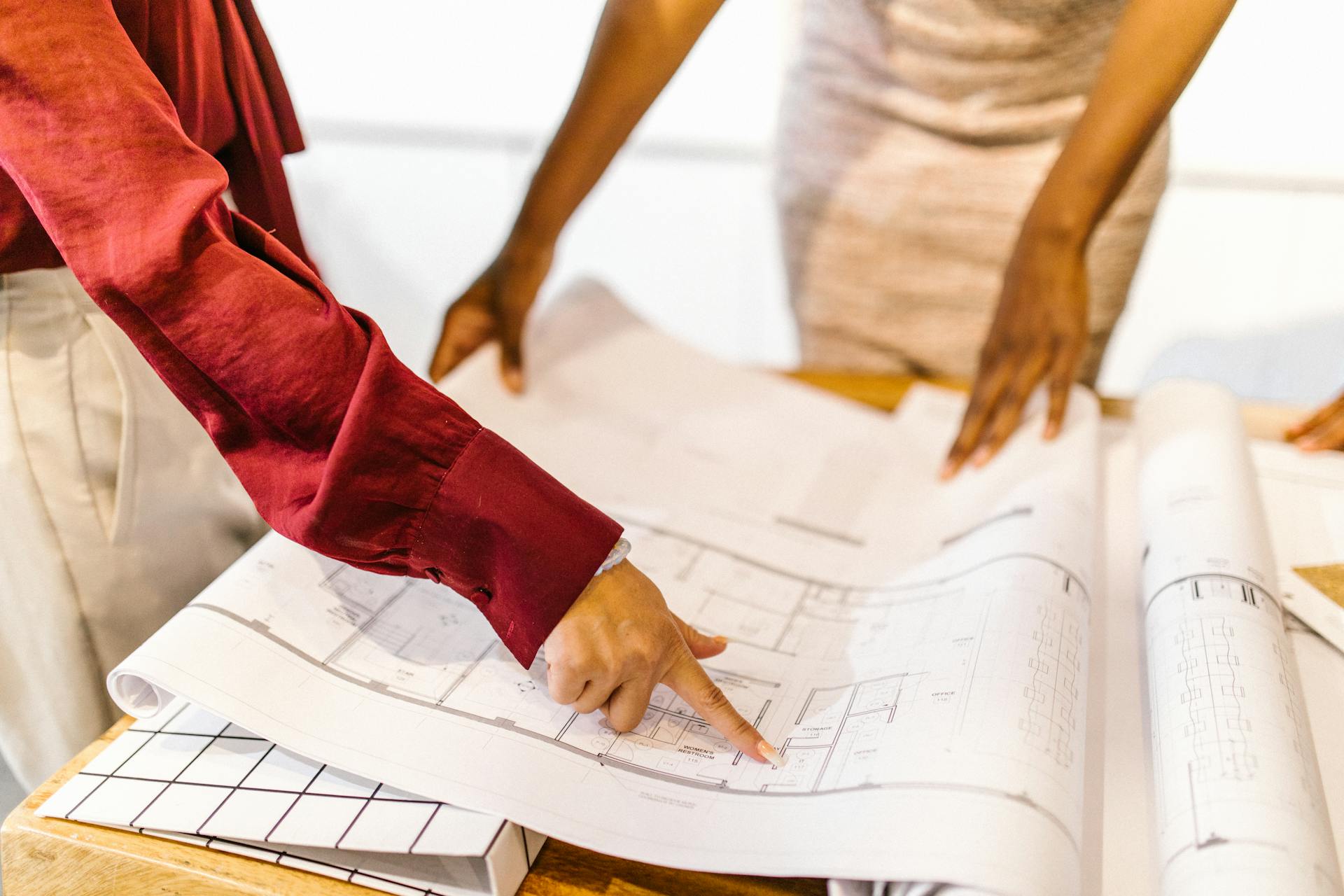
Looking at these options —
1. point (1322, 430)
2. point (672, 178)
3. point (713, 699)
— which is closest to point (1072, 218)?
point (1322, 430)

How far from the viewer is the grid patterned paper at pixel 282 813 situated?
399 mm

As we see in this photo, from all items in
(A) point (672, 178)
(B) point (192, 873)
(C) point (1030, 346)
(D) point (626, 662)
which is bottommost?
(B) point (192, 873)

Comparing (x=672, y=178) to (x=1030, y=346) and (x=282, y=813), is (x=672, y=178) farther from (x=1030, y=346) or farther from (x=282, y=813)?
(x=282, y=813)

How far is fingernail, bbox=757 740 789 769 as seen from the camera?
0.43 metres

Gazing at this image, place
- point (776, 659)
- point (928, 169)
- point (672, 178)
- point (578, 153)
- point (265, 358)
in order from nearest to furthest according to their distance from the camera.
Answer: point (265, 358), point (776, 659), point (578, 153), point (928, 169), point (672, 178)

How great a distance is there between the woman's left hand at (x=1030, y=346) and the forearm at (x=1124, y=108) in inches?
0.7

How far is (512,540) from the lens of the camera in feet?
1.39

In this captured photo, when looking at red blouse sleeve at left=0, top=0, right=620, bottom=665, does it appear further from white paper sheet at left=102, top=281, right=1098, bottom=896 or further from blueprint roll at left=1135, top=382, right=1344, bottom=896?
blueprint roll at left=1135, top=382, right=1344, bottom=896

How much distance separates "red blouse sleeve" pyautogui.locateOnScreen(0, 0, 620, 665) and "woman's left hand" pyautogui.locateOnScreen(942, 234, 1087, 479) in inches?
14.6

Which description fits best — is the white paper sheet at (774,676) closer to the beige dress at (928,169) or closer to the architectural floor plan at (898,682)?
the architectural floor plan at (898,682)

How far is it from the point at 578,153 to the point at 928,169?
366mm

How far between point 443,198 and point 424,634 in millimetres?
1661

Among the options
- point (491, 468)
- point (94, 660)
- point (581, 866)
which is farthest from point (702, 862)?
point (94, 660)

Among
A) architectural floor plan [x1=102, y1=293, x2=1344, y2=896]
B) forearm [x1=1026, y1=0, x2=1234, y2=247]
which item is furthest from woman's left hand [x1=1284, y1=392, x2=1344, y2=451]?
forearm [x1=1026, y1=0, x2=1234, y2=247]
